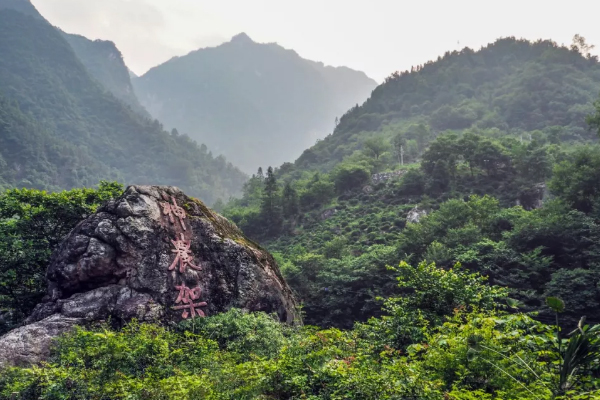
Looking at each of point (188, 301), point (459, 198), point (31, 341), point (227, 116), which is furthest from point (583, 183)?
point (227, 116)

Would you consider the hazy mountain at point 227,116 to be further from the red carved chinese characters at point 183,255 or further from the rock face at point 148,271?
the red carved chinese characters at point 183,255

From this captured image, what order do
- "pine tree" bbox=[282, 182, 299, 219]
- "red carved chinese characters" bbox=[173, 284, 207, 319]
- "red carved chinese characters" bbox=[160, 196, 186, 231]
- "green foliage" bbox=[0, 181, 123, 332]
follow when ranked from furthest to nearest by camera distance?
"pine tree" bbox=[282, 182, 299, 219] → "green foliage" bbox=[0, 181, 123, 332] → "red carved chinese characters" bbox=[160, 196, 186, 231] → "red carved chinese characters" bbox=[173, 284, 207, 319]

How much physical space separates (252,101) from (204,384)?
198 m

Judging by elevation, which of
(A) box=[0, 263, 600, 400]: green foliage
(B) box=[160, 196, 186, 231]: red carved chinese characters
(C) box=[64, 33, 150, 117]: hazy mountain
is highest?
(C) box=[64, 33, 150, 117]: hazy mountain

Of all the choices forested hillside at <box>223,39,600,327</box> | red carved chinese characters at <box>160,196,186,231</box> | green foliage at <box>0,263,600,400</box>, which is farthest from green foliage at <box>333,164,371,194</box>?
green foliage at <box>0,263,600,400</box>

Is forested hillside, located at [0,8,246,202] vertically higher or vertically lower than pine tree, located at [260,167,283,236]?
higher

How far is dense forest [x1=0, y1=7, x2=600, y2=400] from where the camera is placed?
5.25 meters

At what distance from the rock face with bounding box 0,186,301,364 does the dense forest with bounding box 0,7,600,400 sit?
22.6 inches

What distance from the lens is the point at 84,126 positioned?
85500mm

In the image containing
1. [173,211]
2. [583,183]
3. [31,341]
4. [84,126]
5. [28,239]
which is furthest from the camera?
[84,126]

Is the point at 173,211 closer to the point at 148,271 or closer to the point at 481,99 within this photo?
the point at 148,271

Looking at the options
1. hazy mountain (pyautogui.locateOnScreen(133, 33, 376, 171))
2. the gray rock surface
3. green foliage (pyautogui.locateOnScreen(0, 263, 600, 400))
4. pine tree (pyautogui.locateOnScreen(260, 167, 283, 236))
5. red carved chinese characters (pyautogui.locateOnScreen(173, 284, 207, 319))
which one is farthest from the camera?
hazy mountain (pyautogui.locateOnScreen(133, 33, 376, 171))

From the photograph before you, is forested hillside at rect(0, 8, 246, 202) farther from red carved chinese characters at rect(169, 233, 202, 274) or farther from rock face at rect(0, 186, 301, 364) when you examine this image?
red carved chinese characters at rect(169, 233, 202, 274)

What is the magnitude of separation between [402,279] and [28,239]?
11.0m
